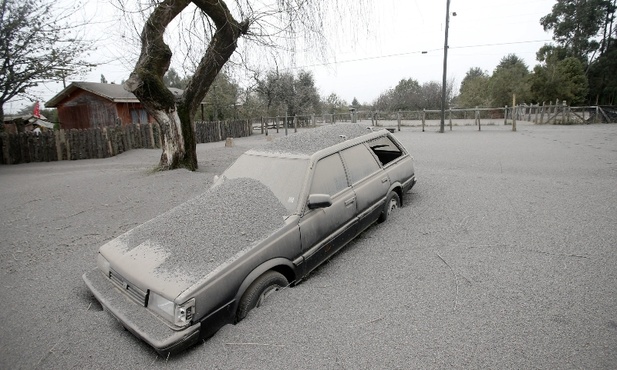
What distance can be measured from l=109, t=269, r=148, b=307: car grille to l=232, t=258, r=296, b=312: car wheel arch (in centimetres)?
72

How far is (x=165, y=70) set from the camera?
8.39m

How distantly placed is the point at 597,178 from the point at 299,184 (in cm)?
700

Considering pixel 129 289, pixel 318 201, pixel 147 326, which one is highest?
pixel 318 201

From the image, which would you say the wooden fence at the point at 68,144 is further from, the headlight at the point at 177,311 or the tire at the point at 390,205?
the headlight at the point at 177,311

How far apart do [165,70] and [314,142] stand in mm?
6224

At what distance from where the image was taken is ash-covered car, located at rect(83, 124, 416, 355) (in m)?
2.37

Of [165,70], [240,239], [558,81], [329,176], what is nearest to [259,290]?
[240,239]

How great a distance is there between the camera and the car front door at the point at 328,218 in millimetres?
3215

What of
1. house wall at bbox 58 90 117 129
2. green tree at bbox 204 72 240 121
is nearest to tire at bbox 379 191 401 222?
house wall at bbox 58 90 117 129

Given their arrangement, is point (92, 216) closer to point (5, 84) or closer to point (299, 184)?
point (299, 184)

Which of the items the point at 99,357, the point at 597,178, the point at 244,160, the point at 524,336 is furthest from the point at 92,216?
the point at 597,178

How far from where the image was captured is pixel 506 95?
107 feet

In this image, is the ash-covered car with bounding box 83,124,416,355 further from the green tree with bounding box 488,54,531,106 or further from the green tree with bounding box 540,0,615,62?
the green tree with bounding box 540,0,615,62

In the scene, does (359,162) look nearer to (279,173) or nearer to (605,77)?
(279,173)
